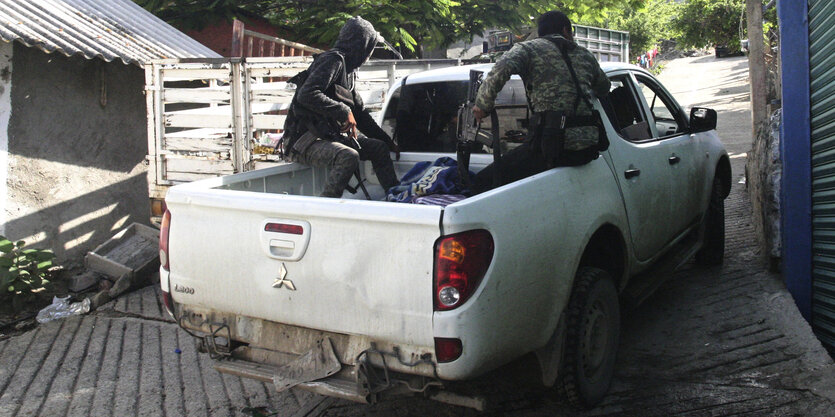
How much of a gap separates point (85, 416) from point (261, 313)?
1667 millimetres

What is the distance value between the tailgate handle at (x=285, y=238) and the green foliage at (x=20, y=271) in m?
4.29

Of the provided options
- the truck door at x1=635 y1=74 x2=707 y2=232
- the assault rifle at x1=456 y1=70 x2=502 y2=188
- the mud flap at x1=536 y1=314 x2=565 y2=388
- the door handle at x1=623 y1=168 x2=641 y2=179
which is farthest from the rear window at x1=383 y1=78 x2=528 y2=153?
the mud flap at x1=536 y1=314 x2=565 y2=388

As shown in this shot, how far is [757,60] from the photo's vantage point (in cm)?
927

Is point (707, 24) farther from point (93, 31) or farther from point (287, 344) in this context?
point (287, 344)

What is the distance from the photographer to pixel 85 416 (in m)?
4.20

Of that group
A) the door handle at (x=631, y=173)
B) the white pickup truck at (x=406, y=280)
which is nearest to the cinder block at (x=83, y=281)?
the white pickup truck at (x=406, y=280)

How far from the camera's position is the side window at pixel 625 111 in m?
4.58

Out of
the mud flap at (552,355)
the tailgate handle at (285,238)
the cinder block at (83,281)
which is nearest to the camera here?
the tailgate handle at (285,238)

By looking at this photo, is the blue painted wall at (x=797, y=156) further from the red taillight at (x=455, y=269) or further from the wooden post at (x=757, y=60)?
the wooden post at (x=757, y=60)

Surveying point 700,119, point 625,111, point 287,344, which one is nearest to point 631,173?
point 625,111

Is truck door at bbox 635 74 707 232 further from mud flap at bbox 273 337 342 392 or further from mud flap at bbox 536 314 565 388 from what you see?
mud flap at bbox 273 337 342 392

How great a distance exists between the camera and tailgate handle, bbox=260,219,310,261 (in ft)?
10.2

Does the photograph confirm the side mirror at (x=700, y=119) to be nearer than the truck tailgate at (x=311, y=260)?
No

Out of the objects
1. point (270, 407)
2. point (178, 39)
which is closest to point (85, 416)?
point (270, 407)
